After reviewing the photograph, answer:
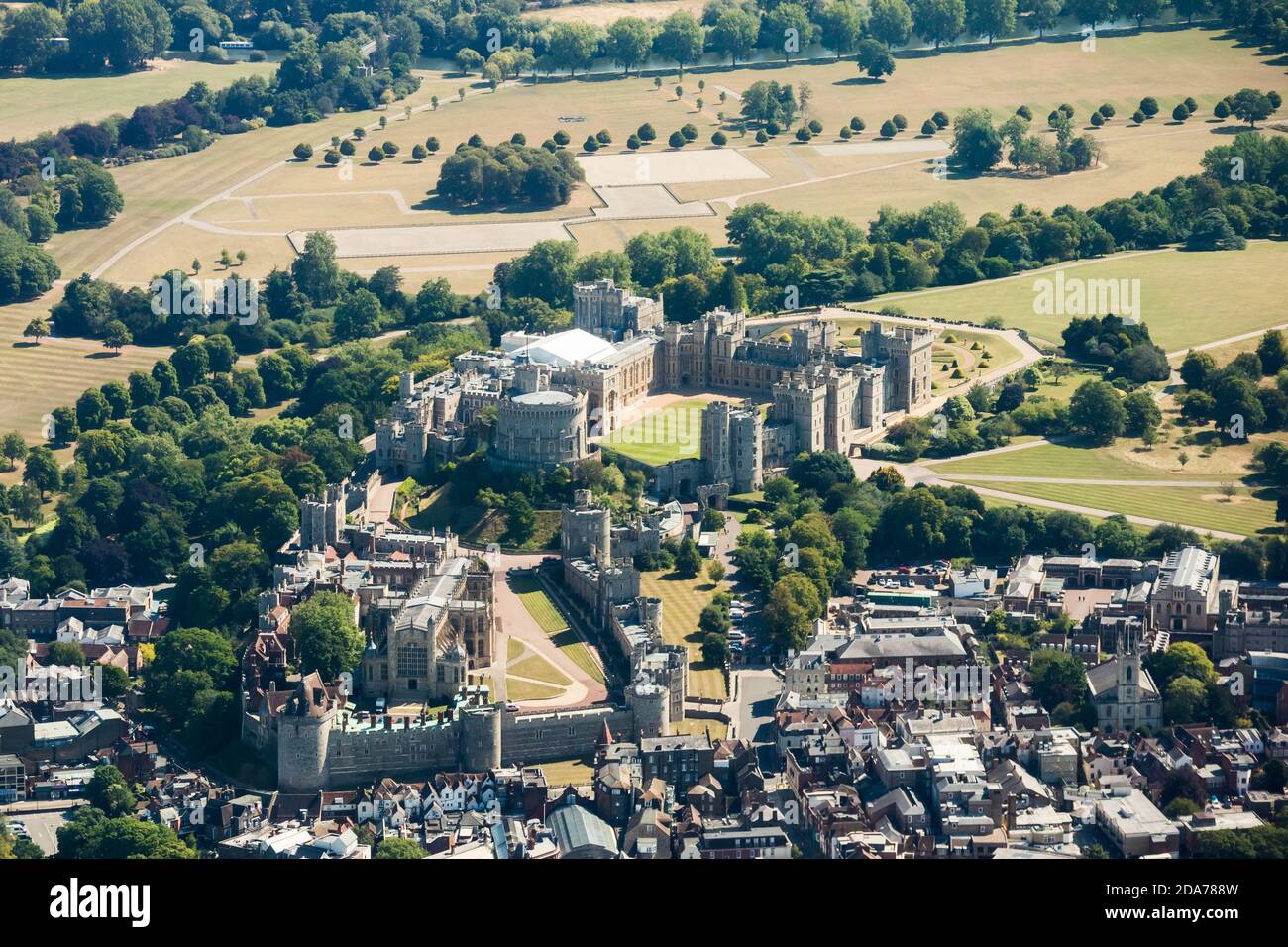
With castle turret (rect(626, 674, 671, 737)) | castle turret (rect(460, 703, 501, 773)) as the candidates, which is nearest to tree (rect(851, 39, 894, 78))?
castle turret (rect(626, 674, 671, 737))

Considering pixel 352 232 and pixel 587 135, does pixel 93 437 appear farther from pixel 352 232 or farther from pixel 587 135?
pixel 587 135

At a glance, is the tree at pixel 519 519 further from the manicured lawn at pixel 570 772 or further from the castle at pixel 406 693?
the manicured lawn at pixel 570 772

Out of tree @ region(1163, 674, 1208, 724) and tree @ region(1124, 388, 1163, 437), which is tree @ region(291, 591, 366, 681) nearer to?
tree @ region(1163, 674, 1208, 724)

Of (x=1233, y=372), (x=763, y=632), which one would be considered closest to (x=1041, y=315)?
(x=1233, y=372)

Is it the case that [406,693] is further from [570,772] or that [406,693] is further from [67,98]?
[67,98]
